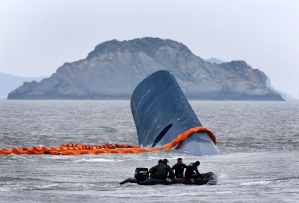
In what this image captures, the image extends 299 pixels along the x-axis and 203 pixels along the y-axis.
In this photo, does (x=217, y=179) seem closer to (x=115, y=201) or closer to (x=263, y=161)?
(x=115, y=201)

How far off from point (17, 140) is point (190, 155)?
23521 mm

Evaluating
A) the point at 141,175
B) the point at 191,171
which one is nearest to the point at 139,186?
the point at 141,175

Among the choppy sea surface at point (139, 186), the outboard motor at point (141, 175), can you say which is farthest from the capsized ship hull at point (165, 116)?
the outboard motor at point (141, 175)

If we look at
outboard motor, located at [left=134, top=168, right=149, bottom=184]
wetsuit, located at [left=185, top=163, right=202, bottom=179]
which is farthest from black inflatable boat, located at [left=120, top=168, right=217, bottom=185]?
wetsuit, located at [left=185, top=163, right=202, bottom=179]

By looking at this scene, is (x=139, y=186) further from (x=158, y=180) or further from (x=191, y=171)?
(x=191, y=171)

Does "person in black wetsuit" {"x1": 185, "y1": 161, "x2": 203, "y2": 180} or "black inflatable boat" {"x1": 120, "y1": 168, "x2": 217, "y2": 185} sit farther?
"person in black wetsuit" {"x1": 185, "y1": 161, "x2": 203, "y2": 180}

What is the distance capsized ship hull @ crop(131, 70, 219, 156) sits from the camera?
154ft

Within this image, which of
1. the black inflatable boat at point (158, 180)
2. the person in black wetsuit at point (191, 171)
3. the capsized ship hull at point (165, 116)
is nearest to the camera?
the black inflatable boat at point (158, 180)

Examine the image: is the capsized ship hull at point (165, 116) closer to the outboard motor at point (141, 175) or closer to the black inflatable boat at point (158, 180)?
the black inflatable boat at point (158, 180)

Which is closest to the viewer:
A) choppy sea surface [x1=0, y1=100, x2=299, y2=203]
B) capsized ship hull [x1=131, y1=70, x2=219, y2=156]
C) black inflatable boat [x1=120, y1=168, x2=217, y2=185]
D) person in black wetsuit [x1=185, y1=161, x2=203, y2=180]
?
choppy sea surface [x1=0, y1=100, x2=299, y2=203]

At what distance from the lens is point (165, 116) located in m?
52.7

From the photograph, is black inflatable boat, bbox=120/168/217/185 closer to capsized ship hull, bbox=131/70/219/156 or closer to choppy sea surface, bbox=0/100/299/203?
choppy sea surface, bbox=0/100/299/203

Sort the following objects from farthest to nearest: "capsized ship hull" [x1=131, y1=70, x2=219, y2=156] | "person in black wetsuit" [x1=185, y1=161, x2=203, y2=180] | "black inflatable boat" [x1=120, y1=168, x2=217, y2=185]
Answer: "capsized ship hull" [x1=131, y1=70, x2=219, y2=156] < "person in black wetsuit" [x1=185, y1=161, x2=203, y2=180] < "black inflatable boat" [x1=120, y1=168, x2=217, y2=185]

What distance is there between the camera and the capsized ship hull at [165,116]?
47.0 meters
